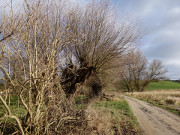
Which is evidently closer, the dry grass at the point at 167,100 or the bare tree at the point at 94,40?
the bare tree at the point at 94,40

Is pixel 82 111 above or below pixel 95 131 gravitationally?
above

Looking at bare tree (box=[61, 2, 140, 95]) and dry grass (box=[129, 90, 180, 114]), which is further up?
bare tree (box=[61, 2, 140, 95])

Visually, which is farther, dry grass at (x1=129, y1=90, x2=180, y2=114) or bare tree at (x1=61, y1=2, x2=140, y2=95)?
dry grass at (x1=129, y1=90, x2=180, y2=114)

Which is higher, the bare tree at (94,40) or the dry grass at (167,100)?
the bare tree at (94,40)

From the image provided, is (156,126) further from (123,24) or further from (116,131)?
(123,24)

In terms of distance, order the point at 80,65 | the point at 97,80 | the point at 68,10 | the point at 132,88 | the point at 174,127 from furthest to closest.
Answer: the point at 132,88
the point at 97,80
the point at 80,65
the point at 68,10
the point at 174,127

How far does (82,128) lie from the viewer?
473cm

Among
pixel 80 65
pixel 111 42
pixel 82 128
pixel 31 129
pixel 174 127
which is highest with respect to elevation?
pixel 111 42

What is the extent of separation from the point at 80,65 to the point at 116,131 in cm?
435

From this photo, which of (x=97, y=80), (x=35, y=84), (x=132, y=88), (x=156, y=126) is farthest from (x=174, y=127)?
(x=132, y=88)

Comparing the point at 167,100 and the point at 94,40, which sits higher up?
the point at 94,40

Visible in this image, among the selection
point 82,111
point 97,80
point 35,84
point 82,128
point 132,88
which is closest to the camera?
point 35,84

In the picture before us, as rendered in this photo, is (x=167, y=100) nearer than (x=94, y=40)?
No

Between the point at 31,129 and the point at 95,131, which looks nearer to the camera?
the point at 31,129
